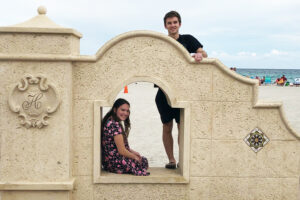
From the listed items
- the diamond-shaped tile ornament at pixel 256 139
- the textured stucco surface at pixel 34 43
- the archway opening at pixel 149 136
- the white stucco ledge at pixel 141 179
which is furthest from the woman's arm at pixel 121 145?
the archway opening at pixel 149 136

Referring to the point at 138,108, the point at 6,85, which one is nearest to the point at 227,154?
the point at 6,85

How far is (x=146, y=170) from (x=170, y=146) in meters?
0.73

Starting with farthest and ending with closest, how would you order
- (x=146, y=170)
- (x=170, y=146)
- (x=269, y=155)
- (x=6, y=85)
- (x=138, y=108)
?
(x=138, y=108) < (x=170, y=146) < (x=146, y=170) < (x=269, y=155) < (x=6, y=85)

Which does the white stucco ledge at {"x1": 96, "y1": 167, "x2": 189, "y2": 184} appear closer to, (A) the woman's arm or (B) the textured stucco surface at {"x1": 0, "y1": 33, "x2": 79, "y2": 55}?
(A) the woman's arm

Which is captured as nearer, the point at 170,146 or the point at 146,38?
the point at 146,38

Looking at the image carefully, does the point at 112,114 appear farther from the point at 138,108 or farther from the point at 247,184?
the point at 138,108

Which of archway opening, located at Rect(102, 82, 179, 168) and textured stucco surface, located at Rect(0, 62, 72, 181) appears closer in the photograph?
textured stucco surface, located at Rect(0, 62, 72, 181)

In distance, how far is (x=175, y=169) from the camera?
544 centimetres

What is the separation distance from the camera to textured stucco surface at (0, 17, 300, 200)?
4.59 metres

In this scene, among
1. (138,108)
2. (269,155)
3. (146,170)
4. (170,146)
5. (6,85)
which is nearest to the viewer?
(6,85)

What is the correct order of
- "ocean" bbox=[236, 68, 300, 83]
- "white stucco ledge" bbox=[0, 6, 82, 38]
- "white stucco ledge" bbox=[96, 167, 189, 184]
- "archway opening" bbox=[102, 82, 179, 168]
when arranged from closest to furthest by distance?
"white stucco ledge" bbox=[0, 6, 82, 38]
"white stucco ledge" bbox=[96, 167, 189, 184]
"archway opening" bbox=[102, 82, 179, 168]
"ocean" bbox=[236, 68, 300, 83]

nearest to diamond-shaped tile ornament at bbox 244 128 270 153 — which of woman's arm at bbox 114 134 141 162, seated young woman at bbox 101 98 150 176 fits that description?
seated young woman at bbox 101 98 150 176

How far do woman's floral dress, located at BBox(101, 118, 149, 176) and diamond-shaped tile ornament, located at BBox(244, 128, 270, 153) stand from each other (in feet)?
4.95

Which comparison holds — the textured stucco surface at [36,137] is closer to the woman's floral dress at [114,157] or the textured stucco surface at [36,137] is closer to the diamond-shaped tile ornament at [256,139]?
the woman's floral dress at [114,157]
